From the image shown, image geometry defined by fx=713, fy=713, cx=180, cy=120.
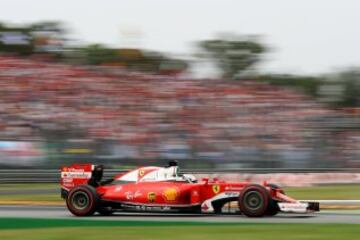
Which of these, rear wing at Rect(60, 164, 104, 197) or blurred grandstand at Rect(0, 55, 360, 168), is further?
blurred grandstand at Rect(0, 55, 360, 168)

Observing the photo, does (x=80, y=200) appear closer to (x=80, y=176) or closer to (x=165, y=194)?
(x=80, y=176)

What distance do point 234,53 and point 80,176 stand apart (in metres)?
33.7

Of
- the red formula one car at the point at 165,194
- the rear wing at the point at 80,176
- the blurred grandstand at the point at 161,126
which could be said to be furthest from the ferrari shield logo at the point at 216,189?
the blurred grandstand at the point at 161,126

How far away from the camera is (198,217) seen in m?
11.1

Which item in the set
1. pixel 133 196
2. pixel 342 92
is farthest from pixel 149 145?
pixel 342 92

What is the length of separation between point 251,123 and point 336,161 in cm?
291

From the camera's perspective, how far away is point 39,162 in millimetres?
19531

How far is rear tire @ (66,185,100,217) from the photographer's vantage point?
11.5 metres

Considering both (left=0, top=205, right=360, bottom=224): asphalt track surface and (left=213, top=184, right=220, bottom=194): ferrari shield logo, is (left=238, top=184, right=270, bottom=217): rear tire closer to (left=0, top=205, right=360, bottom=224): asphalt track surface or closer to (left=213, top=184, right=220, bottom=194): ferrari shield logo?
(left=0, top=205, right=360, bottom=224): asphalt track surface

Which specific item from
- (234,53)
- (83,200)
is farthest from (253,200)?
(234,53)

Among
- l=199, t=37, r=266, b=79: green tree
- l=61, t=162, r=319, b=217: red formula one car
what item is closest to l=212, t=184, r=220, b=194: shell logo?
l=61, t=162, r=319, b=217: red formula one car

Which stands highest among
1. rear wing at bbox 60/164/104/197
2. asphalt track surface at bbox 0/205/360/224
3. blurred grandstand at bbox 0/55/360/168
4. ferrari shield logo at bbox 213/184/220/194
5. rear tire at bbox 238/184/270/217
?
blurred grandstand at bbox 0/55/360/168

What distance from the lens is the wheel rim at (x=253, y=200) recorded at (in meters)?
10.6

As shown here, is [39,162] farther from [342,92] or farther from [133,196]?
Answer: [342,92]
